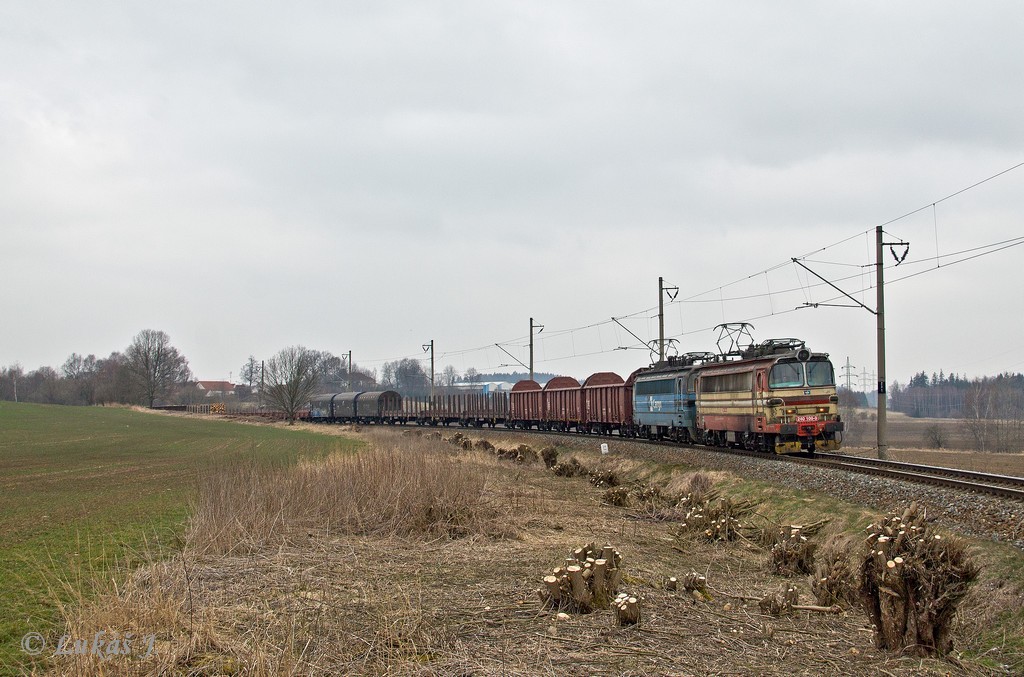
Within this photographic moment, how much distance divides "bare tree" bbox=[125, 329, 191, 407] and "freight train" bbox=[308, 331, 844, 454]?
91.8 metres

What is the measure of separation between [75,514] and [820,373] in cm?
1905

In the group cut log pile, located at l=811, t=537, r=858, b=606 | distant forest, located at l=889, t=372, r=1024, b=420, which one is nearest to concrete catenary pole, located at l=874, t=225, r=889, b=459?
cut log pile, located at l=811, t=537, r=858, b=606

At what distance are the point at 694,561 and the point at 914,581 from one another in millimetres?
5422

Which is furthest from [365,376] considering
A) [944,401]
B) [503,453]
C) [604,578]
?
[604,578]

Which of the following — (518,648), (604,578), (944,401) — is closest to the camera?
(518,648)

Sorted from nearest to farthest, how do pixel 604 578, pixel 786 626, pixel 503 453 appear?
pixel 786 626, pixel 604 578, pixel 503 453

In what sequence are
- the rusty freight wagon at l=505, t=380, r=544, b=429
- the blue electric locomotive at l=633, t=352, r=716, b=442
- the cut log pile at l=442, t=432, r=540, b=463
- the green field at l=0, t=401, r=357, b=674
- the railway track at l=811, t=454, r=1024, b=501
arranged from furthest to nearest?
the rusty freight wagon at l=505, t=380, r=544, b=429 < the cut log pile at l=442, t=432, r=540, b=463 < the blue electric locomotive at l=633, t=352, r=716, b=442 < the railway track at l=811, t=454, r=1024, b=501 < the green field at l=0, t=401, r=357, b=674

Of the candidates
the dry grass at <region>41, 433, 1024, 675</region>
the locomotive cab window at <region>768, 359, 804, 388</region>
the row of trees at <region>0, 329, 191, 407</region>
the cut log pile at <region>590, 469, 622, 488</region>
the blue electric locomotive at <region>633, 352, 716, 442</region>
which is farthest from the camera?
the row of trees at <region>0, 329, 191, 407</region>

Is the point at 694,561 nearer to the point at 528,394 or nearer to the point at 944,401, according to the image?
the point at 528,394

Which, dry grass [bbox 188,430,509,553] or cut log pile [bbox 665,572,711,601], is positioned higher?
dry grass [bbox 188,430,509,553]

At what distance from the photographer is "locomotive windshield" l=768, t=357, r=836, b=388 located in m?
22.7

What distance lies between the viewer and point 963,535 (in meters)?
12.2

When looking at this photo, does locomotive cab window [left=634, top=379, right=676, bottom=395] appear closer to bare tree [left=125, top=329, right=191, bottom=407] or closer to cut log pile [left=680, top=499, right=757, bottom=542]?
cut log pile [left=680, top=499, right=757, bottom=542]

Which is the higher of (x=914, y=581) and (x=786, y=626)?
(x=914, y=581)
